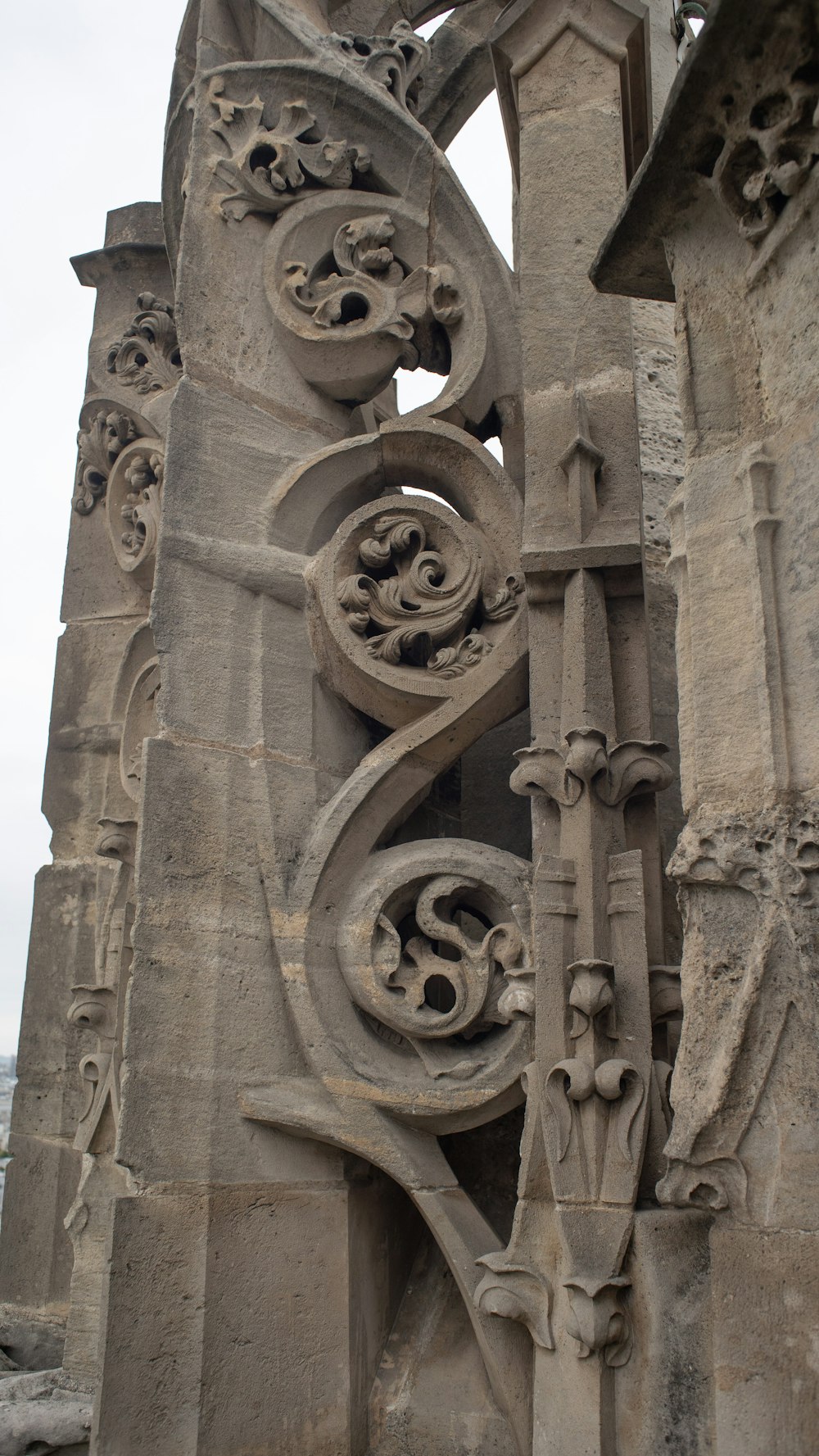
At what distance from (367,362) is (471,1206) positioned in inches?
92.1

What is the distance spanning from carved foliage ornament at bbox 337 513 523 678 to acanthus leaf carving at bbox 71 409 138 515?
2.15 meters

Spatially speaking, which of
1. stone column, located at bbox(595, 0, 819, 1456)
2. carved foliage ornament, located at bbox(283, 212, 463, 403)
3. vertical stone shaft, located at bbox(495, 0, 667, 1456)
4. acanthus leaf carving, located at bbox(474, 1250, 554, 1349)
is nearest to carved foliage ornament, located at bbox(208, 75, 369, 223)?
carved foliage ornament, located at bbox(283, 212, 463, 403)

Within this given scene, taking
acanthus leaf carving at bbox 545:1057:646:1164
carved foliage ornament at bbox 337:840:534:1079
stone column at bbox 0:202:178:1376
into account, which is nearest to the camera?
acanthus leaf carving at bbox 545:1057:646:1164

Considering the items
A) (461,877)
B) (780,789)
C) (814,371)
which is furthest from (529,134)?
→ (780,789)

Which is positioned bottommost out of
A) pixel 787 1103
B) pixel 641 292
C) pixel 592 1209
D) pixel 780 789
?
pixel 592 1209

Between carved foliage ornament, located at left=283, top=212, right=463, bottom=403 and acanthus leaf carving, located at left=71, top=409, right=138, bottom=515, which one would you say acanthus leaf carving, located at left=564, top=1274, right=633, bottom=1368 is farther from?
acanthus leaf carving, located at left=71, top=409, right=138, bottom=515

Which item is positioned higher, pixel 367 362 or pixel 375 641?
pixel 367 362

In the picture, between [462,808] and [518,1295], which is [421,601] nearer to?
[462,808]

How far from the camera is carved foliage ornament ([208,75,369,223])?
3959 millimetres

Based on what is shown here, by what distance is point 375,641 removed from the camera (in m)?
3.40

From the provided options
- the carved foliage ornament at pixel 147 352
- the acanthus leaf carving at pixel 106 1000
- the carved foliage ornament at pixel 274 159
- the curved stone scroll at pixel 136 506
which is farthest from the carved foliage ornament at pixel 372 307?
the acanthus leaf carving at pixel 106 1000

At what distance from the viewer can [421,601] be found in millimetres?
3439

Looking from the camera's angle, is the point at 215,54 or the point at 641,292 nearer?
the point at 641,292

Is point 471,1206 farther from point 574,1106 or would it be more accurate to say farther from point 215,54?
point 215,54
